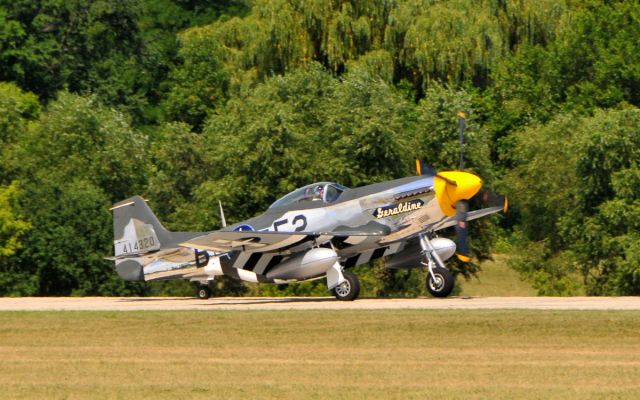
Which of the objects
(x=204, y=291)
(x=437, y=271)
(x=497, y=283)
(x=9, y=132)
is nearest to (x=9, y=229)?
(x=9, y=132)

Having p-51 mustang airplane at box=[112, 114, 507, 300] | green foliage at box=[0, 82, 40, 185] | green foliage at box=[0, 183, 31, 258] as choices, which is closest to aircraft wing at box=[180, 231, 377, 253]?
p-51 mustang airplane at box=[112, 114, 507, 300]

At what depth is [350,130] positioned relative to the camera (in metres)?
32.7

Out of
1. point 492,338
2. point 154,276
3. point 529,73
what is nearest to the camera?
point 492,338

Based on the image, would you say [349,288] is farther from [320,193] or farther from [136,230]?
[136,230]

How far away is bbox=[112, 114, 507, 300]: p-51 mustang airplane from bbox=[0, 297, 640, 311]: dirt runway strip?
1.93ft

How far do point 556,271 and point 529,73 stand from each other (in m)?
11.4

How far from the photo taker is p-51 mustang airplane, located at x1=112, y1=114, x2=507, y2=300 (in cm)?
2475

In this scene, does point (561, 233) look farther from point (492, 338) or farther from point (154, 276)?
point (492, 338)

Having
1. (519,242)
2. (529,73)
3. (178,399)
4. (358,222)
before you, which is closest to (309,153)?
(519,242)

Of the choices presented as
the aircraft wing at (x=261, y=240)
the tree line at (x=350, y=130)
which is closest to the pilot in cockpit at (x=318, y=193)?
the aircraft wing at (x=261, y=240)

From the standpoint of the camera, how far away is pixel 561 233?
3103 centimetres

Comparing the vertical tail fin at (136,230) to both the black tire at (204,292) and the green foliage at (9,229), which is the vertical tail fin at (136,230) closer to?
the black tire at (204,292)

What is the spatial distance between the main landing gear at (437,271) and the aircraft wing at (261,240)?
110 cm

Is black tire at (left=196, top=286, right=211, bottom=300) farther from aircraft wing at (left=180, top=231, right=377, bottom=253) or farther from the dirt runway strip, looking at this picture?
aircraft wing at (left=180, top=231, right=377, bottom=253)
